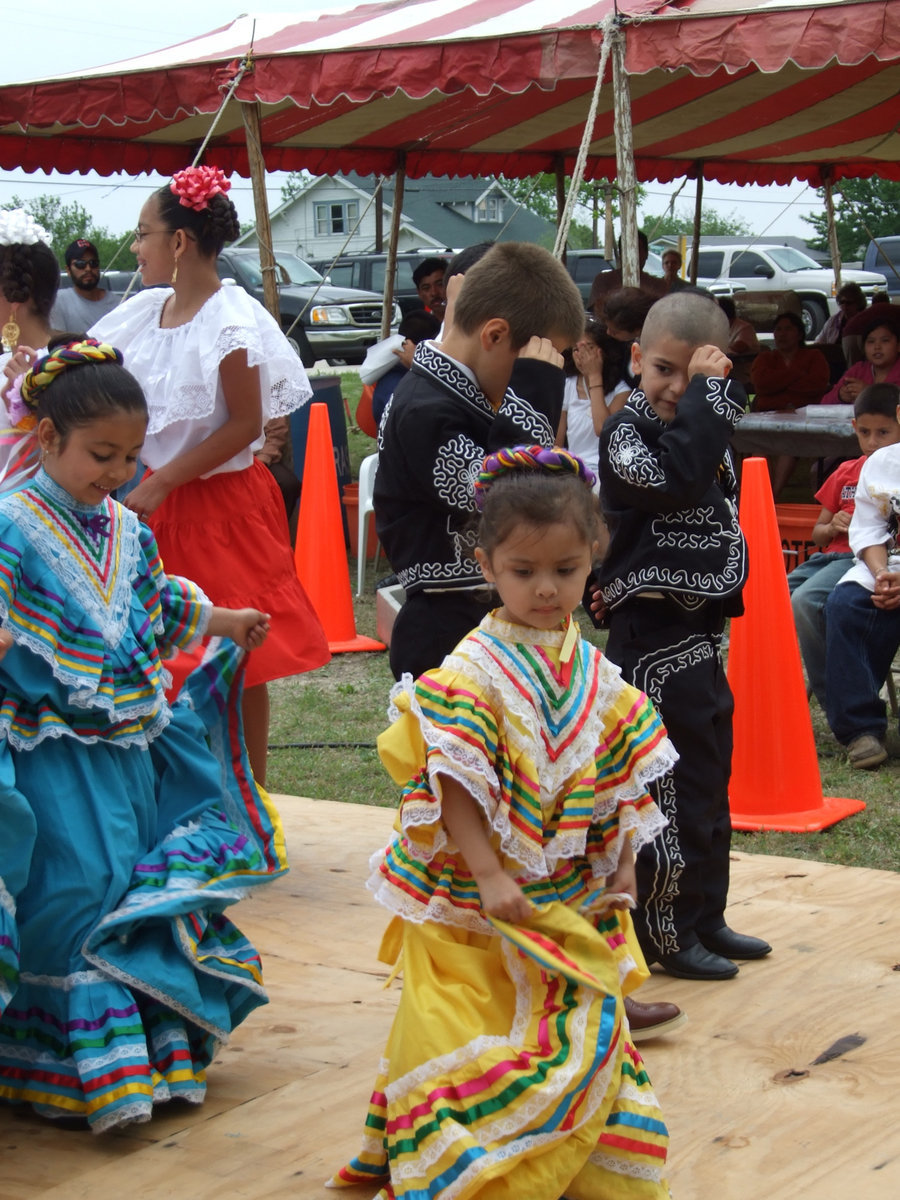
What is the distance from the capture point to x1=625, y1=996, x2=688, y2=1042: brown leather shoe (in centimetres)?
311

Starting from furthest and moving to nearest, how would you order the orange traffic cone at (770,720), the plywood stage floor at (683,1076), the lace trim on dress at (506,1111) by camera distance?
the orange traffic cone at (770,720), the plywood stage floor at (683,1076), the lace trim on dress at (506,1111)

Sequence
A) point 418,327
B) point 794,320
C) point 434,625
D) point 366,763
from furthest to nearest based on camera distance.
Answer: point 794,320 < point 418,327 < point 366,763 < point 434,625

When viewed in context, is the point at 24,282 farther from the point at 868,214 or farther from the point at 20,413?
the point at 868,214

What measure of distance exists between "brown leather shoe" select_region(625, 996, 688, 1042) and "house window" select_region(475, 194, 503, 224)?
57283mm

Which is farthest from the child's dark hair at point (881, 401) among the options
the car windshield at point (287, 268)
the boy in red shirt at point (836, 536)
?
the car windshield at point (287, 268)

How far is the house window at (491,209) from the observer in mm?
59472

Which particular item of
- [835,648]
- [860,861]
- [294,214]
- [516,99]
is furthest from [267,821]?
[294,214]

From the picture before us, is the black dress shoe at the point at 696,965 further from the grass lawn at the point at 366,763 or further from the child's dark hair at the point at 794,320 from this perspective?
the child's dark hair at the point at 794,320

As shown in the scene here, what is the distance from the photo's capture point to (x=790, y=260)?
28.7 metres

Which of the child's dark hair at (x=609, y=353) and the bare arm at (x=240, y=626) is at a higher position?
the child's dark hair at (x=609, y=353)

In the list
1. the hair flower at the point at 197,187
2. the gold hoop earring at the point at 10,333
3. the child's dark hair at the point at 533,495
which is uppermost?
the hair flower at the point at 197,187

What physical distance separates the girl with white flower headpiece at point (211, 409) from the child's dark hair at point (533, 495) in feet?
5.00

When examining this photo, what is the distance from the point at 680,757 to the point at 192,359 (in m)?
1.67

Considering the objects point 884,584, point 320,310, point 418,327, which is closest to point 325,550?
point 418,327
